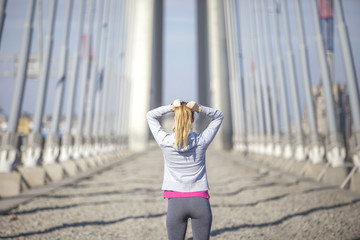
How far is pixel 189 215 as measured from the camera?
93.5 inches

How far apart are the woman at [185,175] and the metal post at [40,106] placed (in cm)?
683

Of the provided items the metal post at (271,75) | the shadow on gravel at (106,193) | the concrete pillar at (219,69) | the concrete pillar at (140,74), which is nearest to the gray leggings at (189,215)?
the shadow on gravel at (106,193)

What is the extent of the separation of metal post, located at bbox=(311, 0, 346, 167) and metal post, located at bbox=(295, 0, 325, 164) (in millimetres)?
477

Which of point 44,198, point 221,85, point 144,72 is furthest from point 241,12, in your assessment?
point 44,198

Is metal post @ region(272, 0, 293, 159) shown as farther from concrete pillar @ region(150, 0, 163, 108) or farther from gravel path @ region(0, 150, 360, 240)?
concrete pillar @ region(150, 0, 163, 108)

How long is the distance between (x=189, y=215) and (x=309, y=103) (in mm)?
10093

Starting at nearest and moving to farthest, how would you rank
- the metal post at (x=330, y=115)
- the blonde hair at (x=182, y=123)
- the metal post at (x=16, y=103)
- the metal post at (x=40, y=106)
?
1. the blonde hair at (x=182, y=123)
2. the metal post at (x=16, y=103)
3. the metal post at (x=330, y=115)
4. the metal post at (x=40, y=106)

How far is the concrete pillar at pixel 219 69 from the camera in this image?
124ft

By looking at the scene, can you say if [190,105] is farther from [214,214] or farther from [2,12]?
[2,12]

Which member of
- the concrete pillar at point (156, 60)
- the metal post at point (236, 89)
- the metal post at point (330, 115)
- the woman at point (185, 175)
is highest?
the concrete pillar at point (156, 60)

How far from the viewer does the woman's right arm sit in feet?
8.09

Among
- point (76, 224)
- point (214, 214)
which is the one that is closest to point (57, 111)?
point (76, 224)

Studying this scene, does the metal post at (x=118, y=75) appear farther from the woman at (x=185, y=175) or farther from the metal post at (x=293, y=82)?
the woman at (x=185, y=175)

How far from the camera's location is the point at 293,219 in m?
4.96
